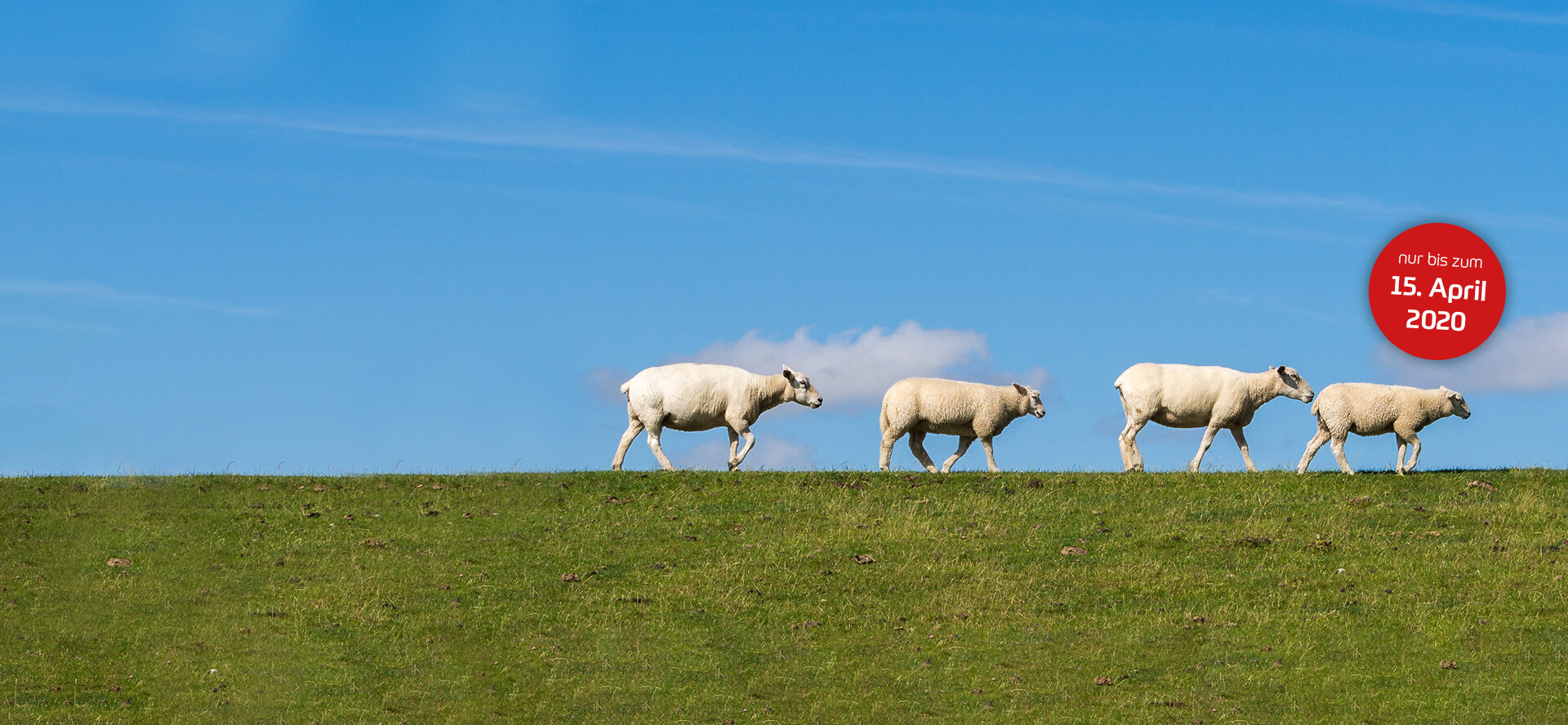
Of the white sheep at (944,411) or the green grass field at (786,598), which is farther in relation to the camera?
the white sheep at (944,411)

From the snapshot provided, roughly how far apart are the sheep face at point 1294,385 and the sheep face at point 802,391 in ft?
32.6

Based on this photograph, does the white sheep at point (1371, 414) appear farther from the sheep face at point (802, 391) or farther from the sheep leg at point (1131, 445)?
the sheep face at point (802, 391)

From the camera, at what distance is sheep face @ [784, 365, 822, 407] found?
32125mm

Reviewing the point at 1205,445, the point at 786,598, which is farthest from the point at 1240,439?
the point at 786,598

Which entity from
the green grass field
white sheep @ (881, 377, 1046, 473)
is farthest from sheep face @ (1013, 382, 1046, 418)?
the green grass field

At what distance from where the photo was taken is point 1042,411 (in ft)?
104

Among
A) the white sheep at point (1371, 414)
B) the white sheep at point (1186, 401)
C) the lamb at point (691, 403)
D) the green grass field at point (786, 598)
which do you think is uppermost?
the lamb at point (691, 403)

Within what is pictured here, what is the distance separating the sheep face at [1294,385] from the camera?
31.5 m

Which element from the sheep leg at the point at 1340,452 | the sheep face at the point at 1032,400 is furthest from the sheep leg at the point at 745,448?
the sheep leg at the point at 1340,452

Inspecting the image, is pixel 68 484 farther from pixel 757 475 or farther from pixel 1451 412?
pixel 1451 412

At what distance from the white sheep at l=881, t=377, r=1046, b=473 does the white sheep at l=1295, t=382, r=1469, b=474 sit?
6072mm

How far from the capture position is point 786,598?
20641 millimetres

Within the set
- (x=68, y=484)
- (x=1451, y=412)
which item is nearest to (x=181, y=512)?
(x=68, y=484)

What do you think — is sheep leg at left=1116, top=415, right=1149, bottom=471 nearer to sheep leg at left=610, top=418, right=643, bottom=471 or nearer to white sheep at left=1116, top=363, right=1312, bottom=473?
white sheep at left=1116, top=363, right=1312, bottom=473
